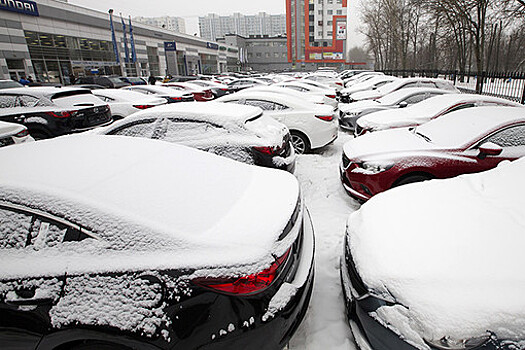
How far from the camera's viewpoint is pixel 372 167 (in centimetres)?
412

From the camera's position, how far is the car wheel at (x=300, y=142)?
6.76m

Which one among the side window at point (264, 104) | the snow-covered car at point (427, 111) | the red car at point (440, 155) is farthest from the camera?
the side window at point (264, 104)

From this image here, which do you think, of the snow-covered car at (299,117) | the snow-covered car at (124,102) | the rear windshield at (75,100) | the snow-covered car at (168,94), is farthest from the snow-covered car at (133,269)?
the snow-covered car at (168,94)

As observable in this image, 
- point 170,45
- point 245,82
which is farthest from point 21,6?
point 245,82

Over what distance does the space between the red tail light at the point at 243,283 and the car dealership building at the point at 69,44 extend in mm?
29059

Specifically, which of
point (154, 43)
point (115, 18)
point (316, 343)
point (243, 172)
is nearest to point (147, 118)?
point (243, 172)

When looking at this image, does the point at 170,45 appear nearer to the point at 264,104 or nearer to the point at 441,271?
the point at 264,104

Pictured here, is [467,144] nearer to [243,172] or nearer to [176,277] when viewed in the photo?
[243,172]

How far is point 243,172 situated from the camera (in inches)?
109

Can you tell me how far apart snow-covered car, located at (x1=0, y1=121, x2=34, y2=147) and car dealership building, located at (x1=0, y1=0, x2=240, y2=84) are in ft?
74.9

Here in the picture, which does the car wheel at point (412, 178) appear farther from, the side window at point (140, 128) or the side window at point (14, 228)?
the side window at point (14, 228)

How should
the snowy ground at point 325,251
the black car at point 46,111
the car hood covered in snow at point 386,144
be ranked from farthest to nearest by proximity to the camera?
the black car at point 46,111 < the car hood covered in snow at point 386,144 < the snowy ground at point 325,251

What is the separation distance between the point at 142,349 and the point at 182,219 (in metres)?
0.73

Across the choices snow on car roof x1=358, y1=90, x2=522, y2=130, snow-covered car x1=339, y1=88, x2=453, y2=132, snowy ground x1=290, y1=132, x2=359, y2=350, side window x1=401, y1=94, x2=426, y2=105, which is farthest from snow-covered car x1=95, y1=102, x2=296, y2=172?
side window x1=401, y1=94, x2=426, y2=105
